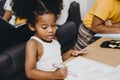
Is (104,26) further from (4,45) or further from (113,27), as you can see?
(4,45)

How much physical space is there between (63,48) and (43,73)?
4.58 ft

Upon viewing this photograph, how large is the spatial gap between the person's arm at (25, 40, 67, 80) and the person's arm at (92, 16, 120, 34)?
1.51 ft

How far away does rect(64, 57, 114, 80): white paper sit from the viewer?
914mm

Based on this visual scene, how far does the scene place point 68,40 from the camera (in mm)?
2473

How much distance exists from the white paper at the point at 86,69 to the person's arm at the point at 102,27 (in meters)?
0.42

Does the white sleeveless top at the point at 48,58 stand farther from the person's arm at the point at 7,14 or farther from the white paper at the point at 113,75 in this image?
the person's arm at the point at 7,14

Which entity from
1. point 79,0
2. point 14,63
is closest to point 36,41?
point 14,63

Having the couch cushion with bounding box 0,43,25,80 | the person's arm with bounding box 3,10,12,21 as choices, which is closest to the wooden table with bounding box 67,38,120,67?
the couch cushion with bounding box 0,43,25,80

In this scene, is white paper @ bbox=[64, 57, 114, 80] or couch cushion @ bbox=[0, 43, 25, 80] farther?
couch cushion @ bbox=[0, 43, 25, 80]

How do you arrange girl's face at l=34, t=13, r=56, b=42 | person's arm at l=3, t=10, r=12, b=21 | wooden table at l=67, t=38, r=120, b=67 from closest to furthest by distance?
wooden table at l=67, t=38, r=120, b=67
girl's face at l=34, t=13, r=56, b=42
person's arm at l=3, t=10, r=12, b=21

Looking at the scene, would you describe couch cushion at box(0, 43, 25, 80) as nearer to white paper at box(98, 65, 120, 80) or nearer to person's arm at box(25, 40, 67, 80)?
person's arm at box(25, 40, 67, 80)

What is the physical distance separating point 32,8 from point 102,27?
50cm

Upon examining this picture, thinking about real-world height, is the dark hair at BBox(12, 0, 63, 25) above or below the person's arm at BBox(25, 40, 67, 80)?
above

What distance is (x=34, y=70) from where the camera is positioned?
106 cm
